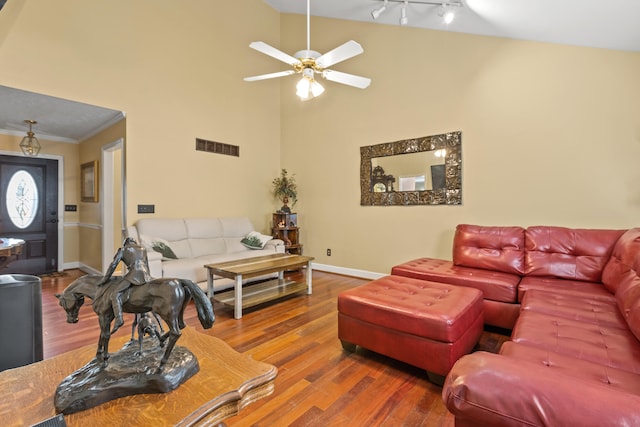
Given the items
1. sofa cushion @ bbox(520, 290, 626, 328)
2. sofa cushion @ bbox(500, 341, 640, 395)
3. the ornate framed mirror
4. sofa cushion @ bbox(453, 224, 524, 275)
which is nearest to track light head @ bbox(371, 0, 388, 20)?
the ornate framed mirror

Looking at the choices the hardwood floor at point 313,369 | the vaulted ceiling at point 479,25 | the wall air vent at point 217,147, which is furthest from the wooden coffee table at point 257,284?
the vaulted ceiling at point 479,25

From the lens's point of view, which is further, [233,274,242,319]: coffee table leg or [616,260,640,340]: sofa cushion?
[233,274,242,319]: coffee table leg

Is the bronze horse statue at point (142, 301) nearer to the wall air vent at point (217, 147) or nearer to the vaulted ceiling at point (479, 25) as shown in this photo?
the vaulted ceiling at point (479, 25)

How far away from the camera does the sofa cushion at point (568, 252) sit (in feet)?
8.53

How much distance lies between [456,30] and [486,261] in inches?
114

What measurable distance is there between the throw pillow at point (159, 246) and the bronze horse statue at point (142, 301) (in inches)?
113

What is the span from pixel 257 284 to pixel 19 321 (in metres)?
2.51

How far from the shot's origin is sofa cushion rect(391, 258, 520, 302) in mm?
2561

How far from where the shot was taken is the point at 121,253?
1.02 m

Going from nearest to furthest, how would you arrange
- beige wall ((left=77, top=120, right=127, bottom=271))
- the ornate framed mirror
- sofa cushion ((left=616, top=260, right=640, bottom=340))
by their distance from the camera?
1. sofa cushion ((left=616, top=260, right=640, bottom=340))
2. the ornate framed mirror
3. beige wall ((left=77, top=120, right=127, bottom=271))

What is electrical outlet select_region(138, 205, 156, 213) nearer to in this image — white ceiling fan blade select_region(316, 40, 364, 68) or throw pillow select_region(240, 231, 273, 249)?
throw pillow select_region(240, 231, 273, 249)

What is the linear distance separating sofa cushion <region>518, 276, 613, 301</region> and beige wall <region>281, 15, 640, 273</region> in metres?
0.86

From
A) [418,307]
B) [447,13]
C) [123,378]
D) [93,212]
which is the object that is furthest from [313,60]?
[93,212]

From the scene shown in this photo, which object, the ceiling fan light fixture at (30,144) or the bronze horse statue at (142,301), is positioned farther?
the ceiling fan light fixture at (30,144)
